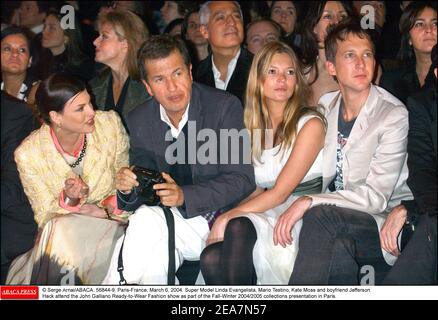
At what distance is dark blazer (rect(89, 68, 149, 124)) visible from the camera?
3.20 metres

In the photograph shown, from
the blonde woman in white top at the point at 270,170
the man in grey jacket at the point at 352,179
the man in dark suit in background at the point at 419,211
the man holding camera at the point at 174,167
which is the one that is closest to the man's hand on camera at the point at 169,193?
the man holding camera at the point at 174,167

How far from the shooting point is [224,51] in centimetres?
335

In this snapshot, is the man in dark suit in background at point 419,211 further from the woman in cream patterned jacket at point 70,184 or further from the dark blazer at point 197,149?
the woman in cream patterned jacket at point 70,184

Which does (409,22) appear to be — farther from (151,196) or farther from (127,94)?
(151,196)

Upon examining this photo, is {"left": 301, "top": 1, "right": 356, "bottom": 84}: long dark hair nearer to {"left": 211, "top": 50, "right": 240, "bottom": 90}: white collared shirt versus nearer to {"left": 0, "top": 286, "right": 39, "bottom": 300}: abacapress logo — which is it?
{"left": 211, "top": 50, "right": 240, "bottom": 90}: white collared shirt

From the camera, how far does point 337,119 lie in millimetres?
2932

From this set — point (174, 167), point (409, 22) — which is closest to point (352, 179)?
point (174, 167)

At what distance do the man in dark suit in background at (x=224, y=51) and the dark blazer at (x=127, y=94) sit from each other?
27cm

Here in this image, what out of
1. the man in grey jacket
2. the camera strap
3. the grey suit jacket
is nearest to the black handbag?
the camera strap

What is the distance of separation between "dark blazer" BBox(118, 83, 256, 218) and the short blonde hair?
0.96ft

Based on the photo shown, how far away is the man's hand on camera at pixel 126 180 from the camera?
9.20 ft

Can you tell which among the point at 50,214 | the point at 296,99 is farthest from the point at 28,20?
the point at 296,99

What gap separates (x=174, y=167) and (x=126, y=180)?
220mm
